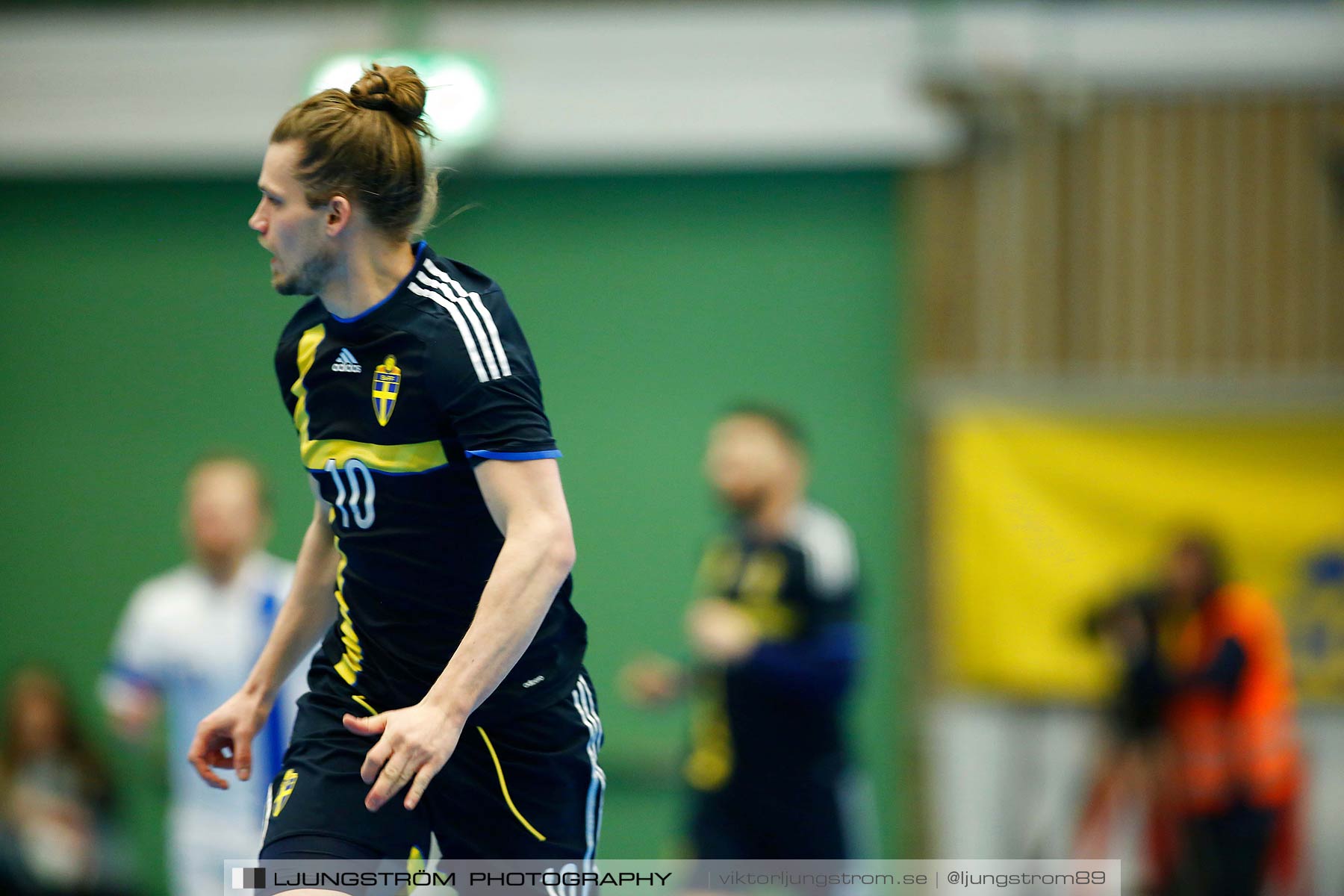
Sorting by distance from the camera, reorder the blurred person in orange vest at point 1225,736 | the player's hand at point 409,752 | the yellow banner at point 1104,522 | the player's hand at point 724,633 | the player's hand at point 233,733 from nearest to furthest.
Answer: the player's hand at point 409,752, the player's hand at point 233,733, the player's hand at point 724,633, the blurred person in orange vest at point 1225,736, the yellow banner at point 1104,522

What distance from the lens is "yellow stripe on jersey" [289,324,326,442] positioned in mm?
2572

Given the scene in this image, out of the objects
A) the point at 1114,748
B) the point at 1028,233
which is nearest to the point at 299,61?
the point at 1028,233

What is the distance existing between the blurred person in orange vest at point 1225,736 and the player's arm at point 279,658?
5567 mm

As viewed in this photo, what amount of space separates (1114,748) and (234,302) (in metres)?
5.68

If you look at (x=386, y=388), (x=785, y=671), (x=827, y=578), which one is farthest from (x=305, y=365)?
(x=827, y=578)

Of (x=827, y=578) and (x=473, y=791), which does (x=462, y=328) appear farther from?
(x=827, y=578)

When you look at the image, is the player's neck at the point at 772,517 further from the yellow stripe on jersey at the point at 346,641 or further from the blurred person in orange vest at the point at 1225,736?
the blurred person in orange vest at the point at 1225,736

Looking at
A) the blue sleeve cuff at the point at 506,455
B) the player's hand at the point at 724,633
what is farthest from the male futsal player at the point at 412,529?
the player's hand at the point at 724,633

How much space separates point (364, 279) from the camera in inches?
97.3

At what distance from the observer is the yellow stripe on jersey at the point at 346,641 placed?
262 centimetres

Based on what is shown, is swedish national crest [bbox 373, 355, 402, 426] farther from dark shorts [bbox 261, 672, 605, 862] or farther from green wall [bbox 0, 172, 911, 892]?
green wall [bbox 0, 172, 911, 892]

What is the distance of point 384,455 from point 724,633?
2.53m

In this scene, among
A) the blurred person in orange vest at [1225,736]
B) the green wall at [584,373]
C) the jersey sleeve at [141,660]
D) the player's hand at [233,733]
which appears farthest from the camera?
the green wall at [584,373]

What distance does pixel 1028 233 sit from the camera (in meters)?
8.14
